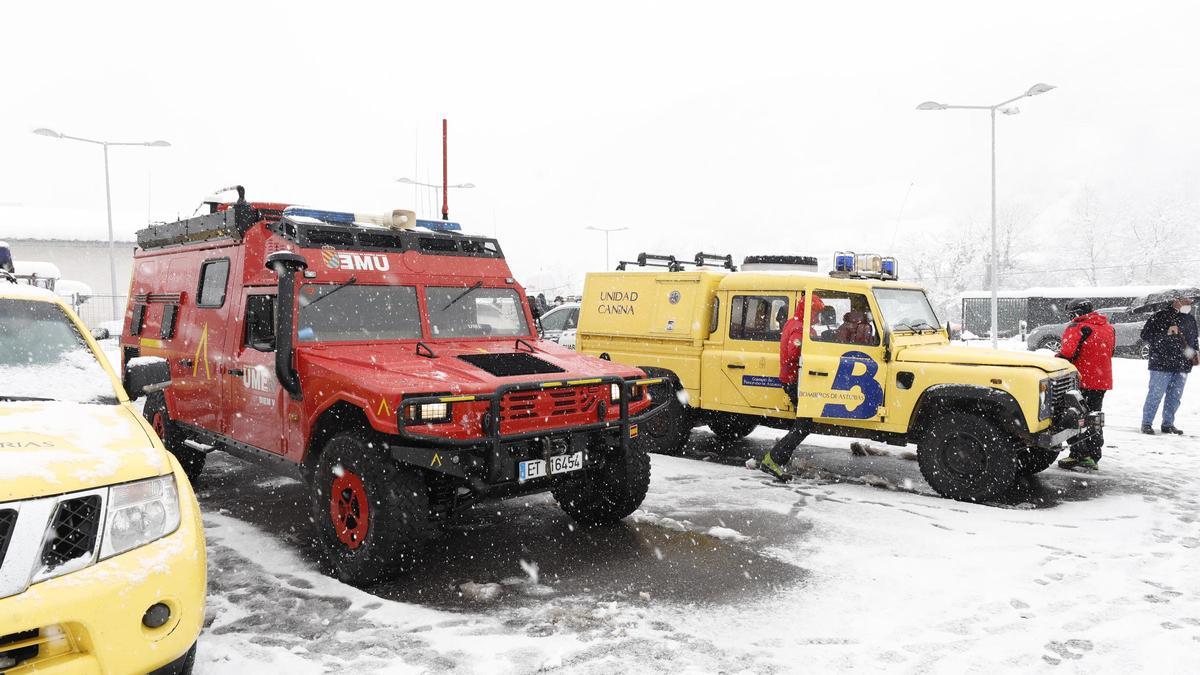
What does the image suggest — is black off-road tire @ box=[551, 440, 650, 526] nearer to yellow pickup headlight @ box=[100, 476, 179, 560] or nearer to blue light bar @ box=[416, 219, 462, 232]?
blue light bar @ box=[416, 219, 462, 232]

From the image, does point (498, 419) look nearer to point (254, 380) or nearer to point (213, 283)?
point (254, 380)

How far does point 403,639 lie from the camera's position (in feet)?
14.2

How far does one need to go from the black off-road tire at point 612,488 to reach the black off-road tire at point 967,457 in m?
2.96

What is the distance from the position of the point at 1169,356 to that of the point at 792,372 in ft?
19.1

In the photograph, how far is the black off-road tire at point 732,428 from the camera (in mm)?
9898

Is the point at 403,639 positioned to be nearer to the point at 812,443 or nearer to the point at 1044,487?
the point at 1044,487

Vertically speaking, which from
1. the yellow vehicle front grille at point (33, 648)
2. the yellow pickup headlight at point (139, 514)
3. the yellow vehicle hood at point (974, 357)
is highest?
the yellow vehicle hood at point (974, 357)

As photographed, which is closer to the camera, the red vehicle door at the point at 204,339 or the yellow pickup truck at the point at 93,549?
the yellow pickup truck at the point at 93,549

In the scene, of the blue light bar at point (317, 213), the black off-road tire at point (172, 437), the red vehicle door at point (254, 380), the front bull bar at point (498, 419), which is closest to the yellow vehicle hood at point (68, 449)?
the front bull bar at point (498, 419)

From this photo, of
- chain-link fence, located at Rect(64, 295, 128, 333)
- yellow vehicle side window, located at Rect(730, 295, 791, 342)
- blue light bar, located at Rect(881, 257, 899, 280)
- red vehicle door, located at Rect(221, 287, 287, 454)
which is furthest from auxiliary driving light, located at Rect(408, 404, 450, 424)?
chain-link fence, located at Rect(64, 295, 128, 333)

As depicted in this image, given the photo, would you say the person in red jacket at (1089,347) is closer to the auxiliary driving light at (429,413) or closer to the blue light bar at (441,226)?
the blue light bar at (441,226)

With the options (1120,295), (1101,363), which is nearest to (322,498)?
(1101,363)

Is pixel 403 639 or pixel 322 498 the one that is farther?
pixel 322 498

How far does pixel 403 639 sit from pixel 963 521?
15.3 feet
